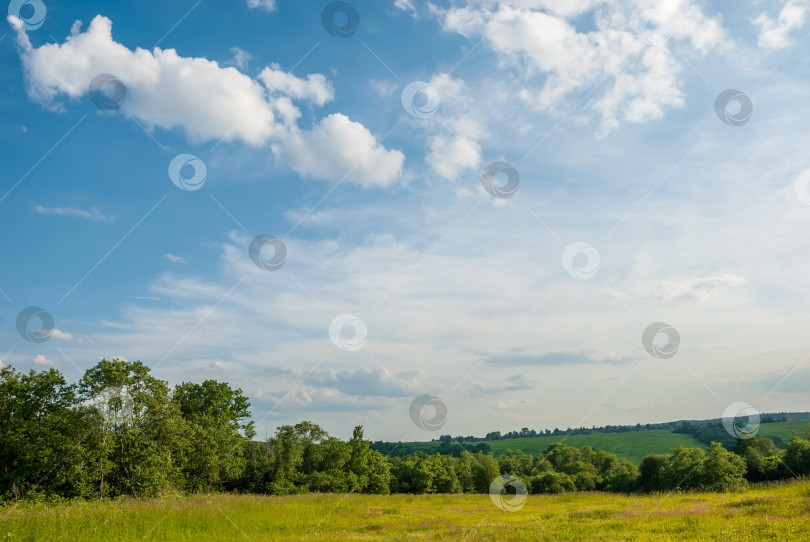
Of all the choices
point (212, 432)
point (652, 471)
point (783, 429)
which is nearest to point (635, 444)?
point (783, 429)

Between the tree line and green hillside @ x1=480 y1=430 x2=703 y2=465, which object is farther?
green hillside @ x1=480 y1=430 x2=703 y2=465

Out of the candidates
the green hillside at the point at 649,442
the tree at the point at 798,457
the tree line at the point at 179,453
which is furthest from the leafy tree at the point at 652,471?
the green hillside at the point at 649,442

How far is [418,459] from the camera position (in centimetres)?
8312

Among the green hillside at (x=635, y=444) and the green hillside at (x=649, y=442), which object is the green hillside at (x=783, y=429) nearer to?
the green hillside at (x=649, y=442)

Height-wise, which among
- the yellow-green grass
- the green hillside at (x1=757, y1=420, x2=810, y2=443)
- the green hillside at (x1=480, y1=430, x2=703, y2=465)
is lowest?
the green hillside at (x1=480, y1=430, x2=703, y2=465)

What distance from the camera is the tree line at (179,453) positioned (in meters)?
32.8

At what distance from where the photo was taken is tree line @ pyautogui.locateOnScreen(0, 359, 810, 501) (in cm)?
3284

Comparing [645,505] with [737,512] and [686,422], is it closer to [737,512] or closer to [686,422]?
[737,512]

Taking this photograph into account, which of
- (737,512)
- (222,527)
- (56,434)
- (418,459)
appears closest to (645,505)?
(737,512)

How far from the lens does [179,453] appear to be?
3850 cm

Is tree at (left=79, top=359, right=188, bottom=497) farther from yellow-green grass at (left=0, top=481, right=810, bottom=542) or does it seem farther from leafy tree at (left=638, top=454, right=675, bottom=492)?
leafy tree at (left=638, top=454, right=675, bottom=492)

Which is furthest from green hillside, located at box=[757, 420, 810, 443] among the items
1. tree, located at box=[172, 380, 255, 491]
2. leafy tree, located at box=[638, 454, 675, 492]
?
tree, located at box=[172, 380, 255, 491]

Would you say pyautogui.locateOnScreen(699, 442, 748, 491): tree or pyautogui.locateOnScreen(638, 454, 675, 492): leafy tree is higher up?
pyautogui.locateOnScreen(699, 442, 748, 491): tree

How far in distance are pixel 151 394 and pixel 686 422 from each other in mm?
204857
